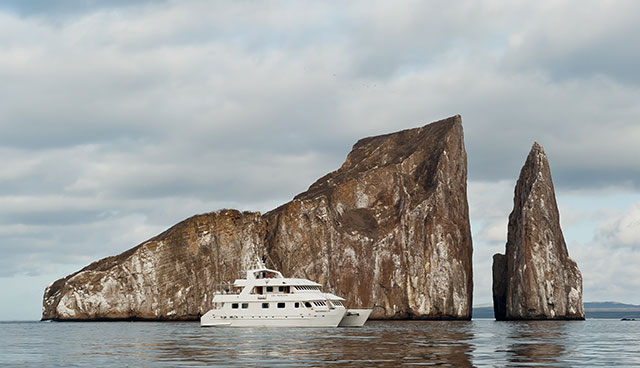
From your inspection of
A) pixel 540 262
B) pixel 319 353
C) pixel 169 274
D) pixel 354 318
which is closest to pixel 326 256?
pixel 169 274

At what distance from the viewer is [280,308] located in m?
90.1

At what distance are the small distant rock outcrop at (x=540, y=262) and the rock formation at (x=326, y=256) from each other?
36.3ft

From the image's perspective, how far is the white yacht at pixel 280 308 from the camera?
88.7 m

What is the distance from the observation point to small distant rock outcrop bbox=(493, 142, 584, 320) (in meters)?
138

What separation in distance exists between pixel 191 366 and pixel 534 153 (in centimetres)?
11952

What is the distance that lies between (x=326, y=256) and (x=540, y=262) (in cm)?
3811

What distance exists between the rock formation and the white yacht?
4545 centimetres

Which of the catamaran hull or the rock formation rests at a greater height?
the rock formation

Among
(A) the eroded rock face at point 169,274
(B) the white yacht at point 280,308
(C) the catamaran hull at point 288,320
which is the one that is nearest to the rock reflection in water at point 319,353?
(C) the catamaran hull at point 288,320

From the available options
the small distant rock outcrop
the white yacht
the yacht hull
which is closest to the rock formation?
the small distant rock outcrop

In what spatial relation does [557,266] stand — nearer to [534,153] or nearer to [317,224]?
[534,153]

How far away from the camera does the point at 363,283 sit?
145 meters

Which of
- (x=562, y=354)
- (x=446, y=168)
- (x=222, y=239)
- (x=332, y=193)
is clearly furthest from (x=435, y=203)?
(x=562, y=354)

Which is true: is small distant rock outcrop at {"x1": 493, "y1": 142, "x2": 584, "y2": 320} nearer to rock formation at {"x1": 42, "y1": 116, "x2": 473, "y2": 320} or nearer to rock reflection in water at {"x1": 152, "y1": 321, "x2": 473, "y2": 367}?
rock formation at {"x1": 42, "y1": 116, "x2": 473, "y2": 320}
